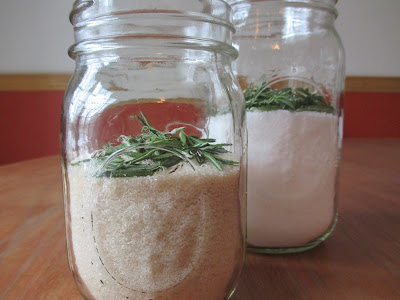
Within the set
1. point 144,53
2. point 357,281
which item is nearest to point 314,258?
point 357,281

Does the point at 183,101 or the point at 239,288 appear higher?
the point at 183,101

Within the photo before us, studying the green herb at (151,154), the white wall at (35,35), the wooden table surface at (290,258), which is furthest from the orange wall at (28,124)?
the green herb at (151,154)

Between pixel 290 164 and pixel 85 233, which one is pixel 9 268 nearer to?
pixel 85 233

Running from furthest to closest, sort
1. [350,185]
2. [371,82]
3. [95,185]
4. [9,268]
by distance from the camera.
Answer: [371,82] < [350,185] < [9,268] < [95,185]

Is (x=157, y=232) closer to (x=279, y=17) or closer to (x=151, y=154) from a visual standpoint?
(x=151, y=154)

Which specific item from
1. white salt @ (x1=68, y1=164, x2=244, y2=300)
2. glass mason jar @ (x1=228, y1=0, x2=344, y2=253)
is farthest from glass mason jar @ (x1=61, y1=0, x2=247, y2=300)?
glass mason jar @ (x1=228, y1=0, x2=344, y2=253)

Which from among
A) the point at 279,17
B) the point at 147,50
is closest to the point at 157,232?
the point at 147,50
